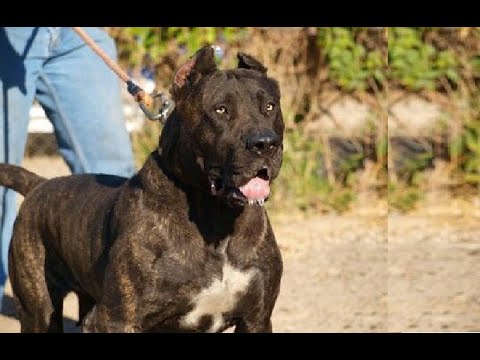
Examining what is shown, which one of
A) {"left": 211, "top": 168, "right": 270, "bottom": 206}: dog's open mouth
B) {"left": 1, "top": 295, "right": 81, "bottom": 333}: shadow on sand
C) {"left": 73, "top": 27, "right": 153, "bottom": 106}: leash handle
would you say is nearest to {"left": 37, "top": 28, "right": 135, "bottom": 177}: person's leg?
{"left": 73, "top": 27, "right": 153, "bottom": 106}: leash handle

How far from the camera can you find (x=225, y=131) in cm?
423

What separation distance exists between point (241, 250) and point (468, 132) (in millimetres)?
5181

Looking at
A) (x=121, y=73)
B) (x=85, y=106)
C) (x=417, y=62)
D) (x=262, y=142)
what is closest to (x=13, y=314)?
(x=85, y=106)

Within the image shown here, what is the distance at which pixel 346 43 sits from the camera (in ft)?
31.2

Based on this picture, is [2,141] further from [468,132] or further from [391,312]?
[468,132]

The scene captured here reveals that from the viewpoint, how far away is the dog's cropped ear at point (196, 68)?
14.7 ft

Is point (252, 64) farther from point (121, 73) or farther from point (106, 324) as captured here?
point (106, 324)

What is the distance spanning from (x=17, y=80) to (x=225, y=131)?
7.20 ft

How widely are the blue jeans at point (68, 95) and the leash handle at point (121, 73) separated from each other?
36 cm

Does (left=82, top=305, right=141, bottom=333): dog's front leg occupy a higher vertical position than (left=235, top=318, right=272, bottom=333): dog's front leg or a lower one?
higher

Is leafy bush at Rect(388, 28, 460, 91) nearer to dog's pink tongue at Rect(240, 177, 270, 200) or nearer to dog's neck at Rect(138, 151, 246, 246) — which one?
dog's neck at Rect(138, 151, 246, 246)

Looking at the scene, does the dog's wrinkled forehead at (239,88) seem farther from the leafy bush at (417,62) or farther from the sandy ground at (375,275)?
the leafy bush at (417,62)

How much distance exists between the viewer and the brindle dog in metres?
4.21

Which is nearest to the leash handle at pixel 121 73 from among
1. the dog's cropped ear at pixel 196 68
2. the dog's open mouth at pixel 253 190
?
the dog's cropped ear at pixel 196 68
